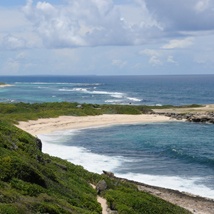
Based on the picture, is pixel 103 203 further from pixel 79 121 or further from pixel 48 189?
pixel 79 121

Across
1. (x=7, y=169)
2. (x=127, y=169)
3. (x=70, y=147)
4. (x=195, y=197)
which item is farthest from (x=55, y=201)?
(x=70, y=147)

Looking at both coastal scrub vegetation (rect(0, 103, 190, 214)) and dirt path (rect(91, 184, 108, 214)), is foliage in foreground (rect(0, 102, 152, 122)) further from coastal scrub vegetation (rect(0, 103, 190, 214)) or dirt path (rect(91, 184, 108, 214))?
dirt path (rect(91, 184, 108, 214))

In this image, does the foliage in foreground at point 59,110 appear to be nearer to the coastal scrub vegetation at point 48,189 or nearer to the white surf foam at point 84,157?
the white surf foam at point 84,157

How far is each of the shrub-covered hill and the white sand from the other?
1316 inches

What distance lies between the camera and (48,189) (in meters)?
17.5

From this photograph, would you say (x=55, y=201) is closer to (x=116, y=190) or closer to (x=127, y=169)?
(x=116, y=190)

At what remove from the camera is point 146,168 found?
114 ft

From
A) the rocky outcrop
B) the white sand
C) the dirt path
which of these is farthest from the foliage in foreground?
the dirt path

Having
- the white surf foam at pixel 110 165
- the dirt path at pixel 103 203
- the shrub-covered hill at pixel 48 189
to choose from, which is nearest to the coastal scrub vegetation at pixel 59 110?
the white surf foam at pixel 110 165

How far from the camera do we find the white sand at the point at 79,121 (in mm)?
59875

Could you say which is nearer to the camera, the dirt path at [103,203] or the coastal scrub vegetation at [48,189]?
the coastal scrub vegetation at [48,189]

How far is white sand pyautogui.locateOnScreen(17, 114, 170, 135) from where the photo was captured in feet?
196

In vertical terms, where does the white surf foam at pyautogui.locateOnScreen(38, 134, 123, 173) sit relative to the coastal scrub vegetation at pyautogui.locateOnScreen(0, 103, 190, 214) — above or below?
below

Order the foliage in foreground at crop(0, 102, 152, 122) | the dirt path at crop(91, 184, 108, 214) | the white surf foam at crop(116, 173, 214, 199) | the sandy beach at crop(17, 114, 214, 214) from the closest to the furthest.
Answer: the dirt path at crop(91, 184, 108, 214), the white surf foam at crop(116, 173, 214, 199), the sandy beach at crop(17, 114, 214, 214), the foliage in foreground at crop(0, 102, 152, 122)
